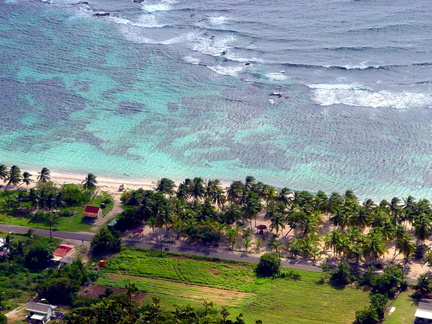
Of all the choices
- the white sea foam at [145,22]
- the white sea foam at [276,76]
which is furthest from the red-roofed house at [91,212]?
the white sea foam at [145,22]

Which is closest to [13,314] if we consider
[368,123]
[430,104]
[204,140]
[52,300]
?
[52,300]

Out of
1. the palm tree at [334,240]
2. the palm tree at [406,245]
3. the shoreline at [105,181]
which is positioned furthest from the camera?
the shoreline at [105,181]

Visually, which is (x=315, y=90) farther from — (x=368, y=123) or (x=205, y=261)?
(x=205, y=261)

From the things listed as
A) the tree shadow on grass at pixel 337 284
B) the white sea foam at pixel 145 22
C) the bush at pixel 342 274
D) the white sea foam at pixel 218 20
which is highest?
the white sea foam at pixel 218 20

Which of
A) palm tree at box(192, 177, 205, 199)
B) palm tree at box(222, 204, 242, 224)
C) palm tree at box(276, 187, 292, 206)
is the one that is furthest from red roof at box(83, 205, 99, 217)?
palm tree at box(276, 187, 292, 206)

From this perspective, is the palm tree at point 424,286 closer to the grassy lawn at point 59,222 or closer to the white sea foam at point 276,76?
the grassy lawn at point 59,222

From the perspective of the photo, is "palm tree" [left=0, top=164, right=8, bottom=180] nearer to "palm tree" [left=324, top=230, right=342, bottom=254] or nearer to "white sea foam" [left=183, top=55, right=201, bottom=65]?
"white sea foam" [left=183, top=55, right=201, bottom=65]
